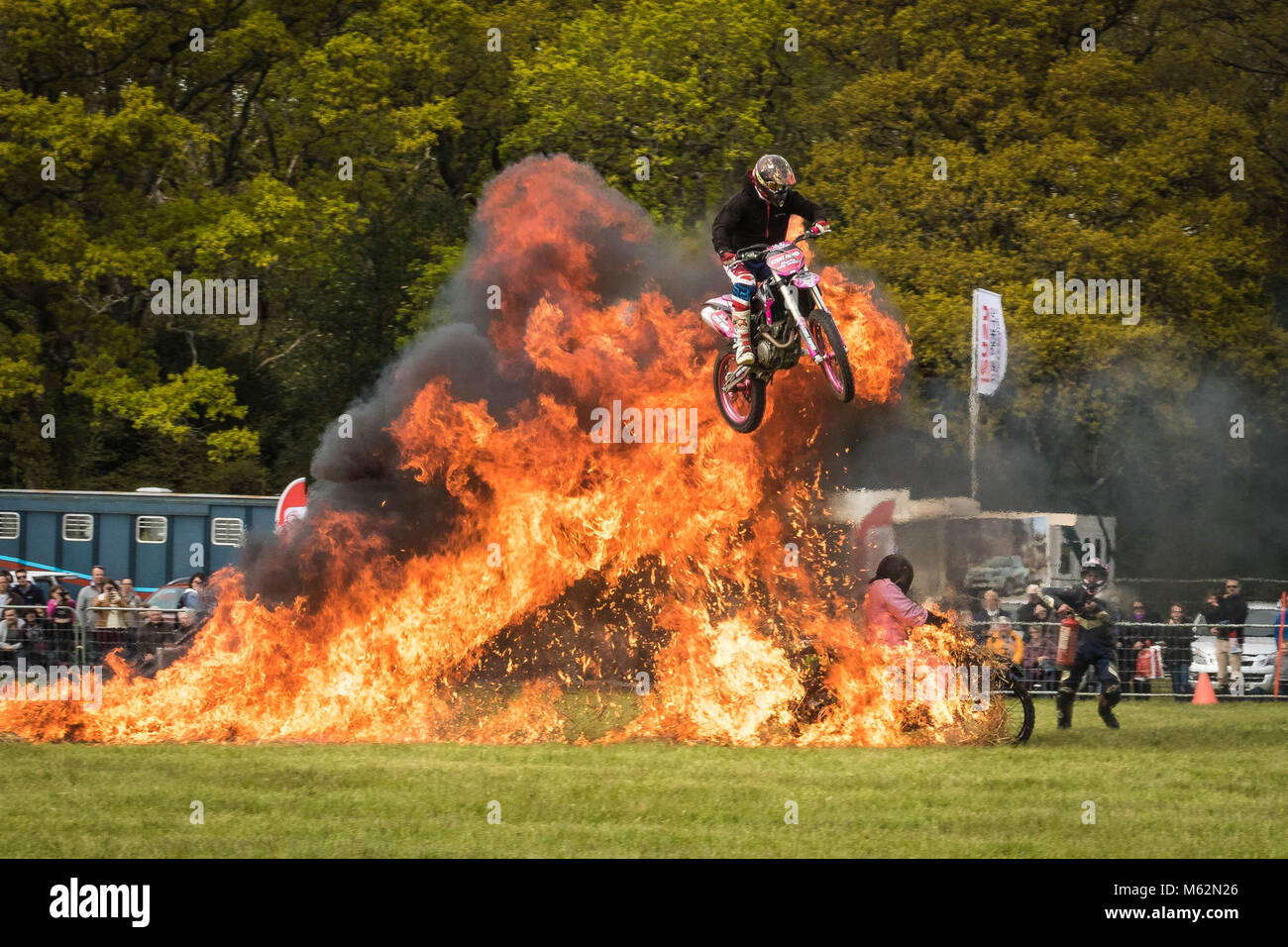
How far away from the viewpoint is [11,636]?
22891 mm

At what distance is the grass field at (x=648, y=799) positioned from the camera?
44.1 ft

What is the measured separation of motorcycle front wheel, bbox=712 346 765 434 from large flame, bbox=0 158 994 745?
10.6ft

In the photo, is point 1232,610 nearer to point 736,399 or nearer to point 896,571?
point 896,571

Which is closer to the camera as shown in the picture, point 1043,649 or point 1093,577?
point 1093,577

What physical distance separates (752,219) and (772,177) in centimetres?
58

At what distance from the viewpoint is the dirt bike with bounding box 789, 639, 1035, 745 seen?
1883cm

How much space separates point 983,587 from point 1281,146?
58.8ft

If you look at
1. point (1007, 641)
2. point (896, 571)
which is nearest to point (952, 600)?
point (1007, 641)

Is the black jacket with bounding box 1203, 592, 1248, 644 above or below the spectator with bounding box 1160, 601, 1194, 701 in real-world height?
above

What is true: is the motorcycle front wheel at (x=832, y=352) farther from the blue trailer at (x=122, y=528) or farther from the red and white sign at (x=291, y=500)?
the blue trailer at (x=122, y=528)

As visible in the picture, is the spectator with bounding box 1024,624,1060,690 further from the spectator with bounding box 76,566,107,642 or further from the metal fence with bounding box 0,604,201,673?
the spectator with bounding box 76,566,107,642

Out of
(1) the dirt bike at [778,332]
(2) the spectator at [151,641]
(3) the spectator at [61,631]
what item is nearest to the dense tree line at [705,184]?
(3) the spectator at [61,631]

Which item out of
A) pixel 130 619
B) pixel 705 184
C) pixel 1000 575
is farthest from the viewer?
pixel 705 184

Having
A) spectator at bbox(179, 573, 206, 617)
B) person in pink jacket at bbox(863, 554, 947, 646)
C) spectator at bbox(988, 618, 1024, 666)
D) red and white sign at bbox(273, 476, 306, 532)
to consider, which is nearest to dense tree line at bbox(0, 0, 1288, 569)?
red and white sign at bbox(273, 476, 306, 532)
